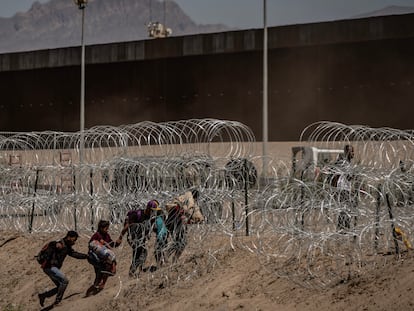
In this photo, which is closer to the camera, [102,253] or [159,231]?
[159,231]

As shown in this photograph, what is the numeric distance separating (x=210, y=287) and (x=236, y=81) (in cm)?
2589

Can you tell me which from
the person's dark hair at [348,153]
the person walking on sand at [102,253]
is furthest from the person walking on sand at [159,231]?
the person's dark hair at [348,153]

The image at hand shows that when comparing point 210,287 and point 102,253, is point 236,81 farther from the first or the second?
point 210,287

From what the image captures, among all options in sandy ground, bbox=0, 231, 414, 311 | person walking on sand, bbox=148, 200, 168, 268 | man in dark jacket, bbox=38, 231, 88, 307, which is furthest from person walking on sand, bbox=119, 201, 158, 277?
man in dark jacket, bbox=38, 231, 88, 307

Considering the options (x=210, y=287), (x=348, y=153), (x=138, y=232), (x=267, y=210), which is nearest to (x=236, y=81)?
(x=348, y=153)

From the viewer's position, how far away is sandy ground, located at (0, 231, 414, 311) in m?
9.62

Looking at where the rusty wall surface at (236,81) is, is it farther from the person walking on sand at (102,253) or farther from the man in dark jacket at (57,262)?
the man in dark jacket at (57,262)

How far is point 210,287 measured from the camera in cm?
1165

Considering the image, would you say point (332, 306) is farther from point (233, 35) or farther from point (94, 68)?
point (94, 68)

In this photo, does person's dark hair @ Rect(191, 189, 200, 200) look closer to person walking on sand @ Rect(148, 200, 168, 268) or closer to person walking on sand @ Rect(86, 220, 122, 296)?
person walking on sand @ Rect(148, 200, 168, 268)

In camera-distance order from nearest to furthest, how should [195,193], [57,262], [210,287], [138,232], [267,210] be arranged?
[267,210], [210,287], [138,232], [57,262], [195,193]

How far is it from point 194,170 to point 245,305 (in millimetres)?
4654

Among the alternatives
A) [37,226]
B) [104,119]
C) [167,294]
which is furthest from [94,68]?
[167,294]

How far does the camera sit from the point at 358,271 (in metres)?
10.3
